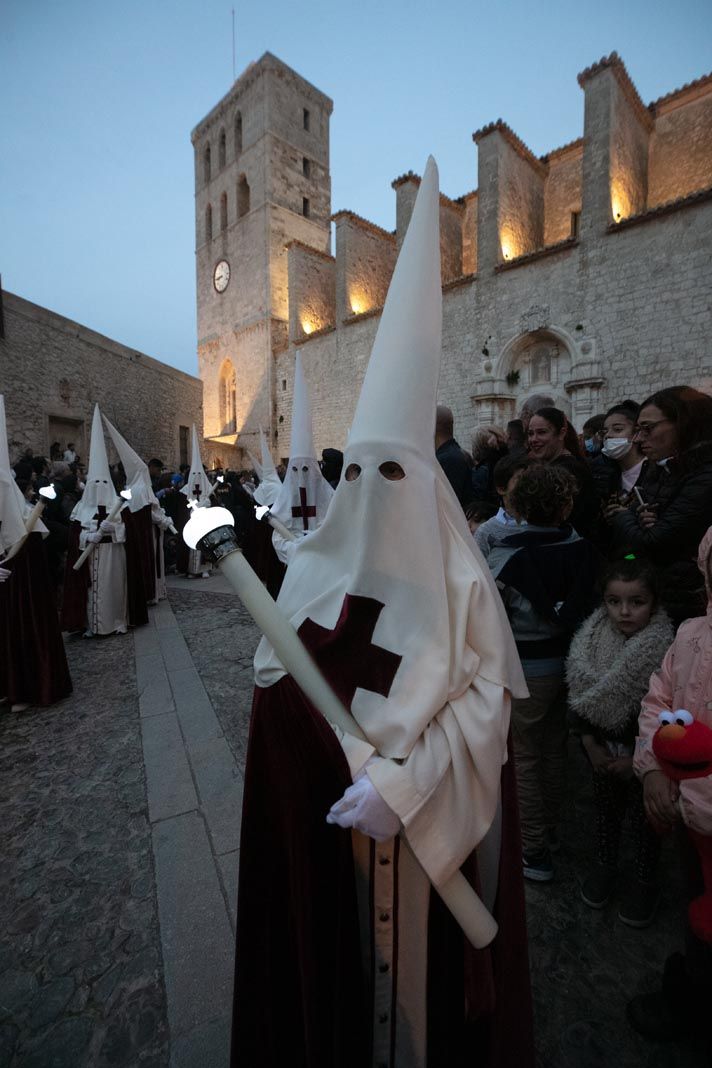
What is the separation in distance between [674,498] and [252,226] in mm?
26867

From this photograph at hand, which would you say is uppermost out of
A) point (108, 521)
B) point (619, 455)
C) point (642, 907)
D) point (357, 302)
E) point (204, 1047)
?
point (357, 302)

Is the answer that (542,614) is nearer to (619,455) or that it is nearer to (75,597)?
(619,455)

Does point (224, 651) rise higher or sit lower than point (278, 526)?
lower

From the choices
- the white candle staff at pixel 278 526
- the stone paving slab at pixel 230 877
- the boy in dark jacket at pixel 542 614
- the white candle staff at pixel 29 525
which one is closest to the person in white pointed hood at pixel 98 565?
the white candle staff at pixel 29 525

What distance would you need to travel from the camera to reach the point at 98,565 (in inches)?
245

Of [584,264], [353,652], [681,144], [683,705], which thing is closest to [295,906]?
[353,652]

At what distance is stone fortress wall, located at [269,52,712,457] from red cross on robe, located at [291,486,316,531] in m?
8.91

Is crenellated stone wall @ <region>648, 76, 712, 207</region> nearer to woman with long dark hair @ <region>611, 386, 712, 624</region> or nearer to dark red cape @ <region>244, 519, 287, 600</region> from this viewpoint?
dark red cape @ <region>244, 519, 287, 600</region>

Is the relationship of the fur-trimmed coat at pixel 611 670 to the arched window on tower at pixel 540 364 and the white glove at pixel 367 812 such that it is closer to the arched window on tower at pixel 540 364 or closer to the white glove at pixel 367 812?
the white glove at pixel 367 812

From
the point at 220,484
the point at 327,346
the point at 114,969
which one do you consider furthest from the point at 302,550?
the point at 327,346

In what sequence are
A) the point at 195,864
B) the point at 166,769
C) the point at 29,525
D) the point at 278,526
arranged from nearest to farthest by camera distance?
the point at 195,864 → the point at 166,769 → the point at 278,526 → the point at 29,525

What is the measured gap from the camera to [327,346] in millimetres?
18094

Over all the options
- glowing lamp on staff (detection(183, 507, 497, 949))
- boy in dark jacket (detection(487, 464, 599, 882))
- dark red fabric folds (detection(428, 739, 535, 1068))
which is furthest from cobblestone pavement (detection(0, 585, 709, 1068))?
glowing lamp on staff (detection(183, 507, 497, 949))

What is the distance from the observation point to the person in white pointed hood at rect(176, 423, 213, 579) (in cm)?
945
